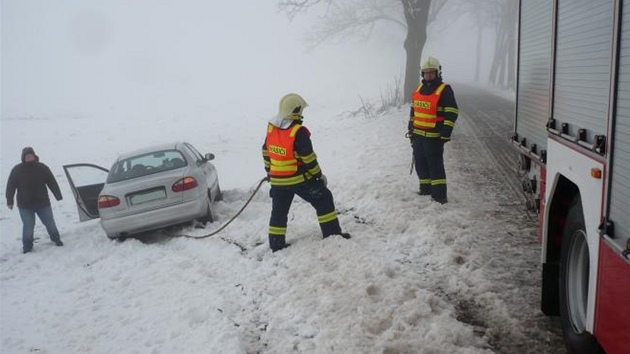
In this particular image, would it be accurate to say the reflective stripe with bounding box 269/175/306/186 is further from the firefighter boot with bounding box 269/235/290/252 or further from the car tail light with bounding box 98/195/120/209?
the car tail light with bounding box 98/195/120/209

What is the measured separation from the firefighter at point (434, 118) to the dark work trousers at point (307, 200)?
1.85 m

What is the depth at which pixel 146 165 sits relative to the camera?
29.2ft

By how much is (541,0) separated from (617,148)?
2375mm

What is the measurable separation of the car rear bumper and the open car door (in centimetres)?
100

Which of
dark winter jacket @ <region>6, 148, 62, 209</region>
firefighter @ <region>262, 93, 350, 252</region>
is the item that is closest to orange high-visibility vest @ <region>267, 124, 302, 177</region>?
firefighter @ <region>262, 93, 350, 252</region>

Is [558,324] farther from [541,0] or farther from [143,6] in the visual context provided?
[143,6]

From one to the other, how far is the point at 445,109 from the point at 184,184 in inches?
165

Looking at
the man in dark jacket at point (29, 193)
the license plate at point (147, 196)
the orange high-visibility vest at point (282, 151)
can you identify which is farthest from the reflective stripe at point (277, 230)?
the man in dark jacket at point (29, 193)

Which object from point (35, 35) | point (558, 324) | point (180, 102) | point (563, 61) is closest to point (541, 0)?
point (563, 61)

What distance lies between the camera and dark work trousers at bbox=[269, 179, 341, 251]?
20.1 feet

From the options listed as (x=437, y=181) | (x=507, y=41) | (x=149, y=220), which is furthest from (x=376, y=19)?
(x=149, y=220)

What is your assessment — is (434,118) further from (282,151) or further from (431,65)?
(282,151)

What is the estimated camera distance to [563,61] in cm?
365

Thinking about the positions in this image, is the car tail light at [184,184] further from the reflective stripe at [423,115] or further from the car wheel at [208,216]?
the reflective stripe at [423,115]
